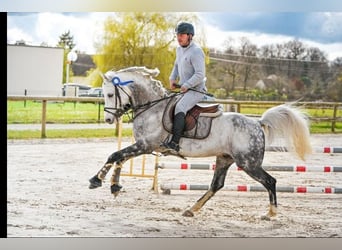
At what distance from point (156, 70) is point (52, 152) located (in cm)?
117

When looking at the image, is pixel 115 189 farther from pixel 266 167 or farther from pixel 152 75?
pixel 266 167

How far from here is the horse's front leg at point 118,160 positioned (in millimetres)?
5297

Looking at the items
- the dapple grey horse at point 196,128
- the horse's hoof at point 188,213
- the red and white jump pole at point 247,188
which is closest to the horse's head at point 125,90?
the dapple grey horse at point 196,128

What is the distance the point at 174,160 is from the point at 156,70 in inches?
31.7

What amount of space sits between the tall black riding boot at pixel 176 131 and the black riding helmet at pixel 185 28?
697 mm

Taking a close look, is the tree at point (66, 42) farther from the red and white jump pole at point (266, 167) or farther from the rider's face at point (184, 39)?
the red and white jump pole at point (266, 167)

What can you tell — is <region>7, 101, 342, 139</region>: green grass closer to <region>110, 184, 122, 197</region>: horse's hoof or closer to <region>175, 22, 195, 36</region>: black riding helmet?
<region>110, 184, 122, 197</region>: horse's hoof

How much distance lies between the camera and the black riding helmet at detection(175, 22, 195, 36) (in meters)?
5.39

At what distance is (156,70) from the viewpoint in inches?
216
